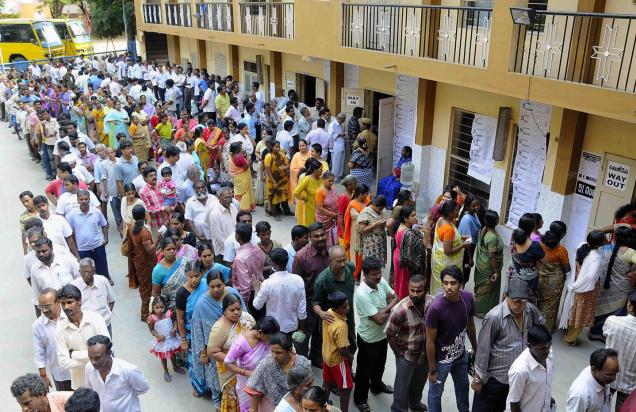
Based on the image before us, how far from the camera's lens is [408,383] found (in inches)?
194

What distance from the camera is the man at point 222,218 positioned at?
22.9 feet

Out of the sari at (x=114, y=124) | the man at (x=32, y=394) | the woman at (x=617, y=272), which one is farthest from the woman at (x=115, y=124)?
the woman at (x=617, y=272)

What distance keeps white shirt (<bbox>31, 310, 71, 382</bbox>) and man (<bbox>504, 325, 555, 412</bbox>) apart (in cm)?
369

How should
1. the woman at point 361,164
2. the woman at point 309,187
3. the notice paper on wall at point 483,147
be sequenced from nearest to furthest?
the woman at point 309,187 → the notice paper on wall at point 483,147 → the woman at point 361,164

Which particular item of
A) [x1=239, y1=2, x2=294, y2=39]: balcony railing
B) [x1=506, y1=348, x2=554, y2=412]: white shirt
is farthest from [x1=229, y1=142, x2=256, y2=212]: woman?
[x1=239, y1=2, x2=294, y2=39]: balcony railing

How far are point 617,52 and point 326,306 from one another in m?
5.28

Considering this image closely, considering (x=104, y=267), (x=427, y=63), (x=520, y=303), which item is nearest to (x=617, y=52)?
(x=427, y=63)

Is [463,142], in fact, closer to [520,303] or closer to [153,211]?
[153,211]

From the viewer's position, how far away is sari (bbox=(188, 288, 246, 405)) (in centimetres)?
486

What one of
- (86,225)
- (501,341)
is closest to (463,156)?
(501,341)

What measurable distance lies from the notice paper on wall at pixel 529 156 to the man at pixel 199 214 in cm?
507

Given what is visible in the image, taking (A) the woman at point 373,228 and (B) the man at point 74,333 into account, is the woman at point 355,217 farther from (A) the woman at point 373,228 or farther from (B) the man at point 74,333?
(B) the man at point 74,333

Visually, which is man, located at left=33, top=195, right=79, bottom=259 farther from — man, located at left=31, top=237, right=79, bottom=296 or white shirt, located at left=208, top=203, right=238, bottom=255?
white shirt, located at left=208, top=203, right=238, bottom=255

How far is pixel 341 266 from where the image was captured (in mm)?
5109
